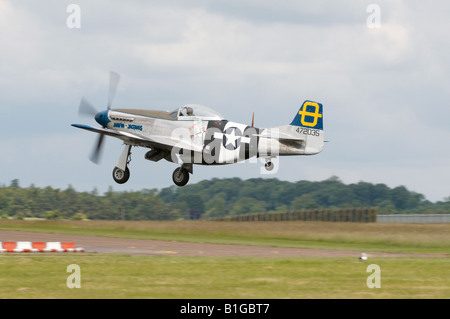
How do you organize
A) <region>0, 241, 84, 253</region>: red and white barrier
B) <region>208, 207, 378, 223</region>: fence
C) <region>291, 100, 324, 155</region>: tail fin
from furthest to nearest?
<region>208, 207, 378, 223</region>: fence < <region>0, 241, 84, 253</region>: red and white barrier < <region>291, 100, 324, 155</region>: tail fin

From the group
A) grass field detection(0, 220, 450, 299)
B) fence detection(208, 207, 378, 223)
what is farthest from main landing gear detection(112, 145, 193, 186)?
fence detection(208, 207, 378, 223)

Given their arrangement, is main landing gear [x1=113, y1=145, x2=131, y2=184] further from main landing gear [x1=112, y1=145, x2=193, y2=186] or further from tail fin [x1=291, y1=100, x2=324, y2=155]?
tail fin [x1=291, y1=100, x2=324, y2=155]

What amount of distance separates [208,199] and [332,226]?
57046mm

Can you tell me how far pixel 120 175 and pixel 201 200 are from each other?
72.0 m

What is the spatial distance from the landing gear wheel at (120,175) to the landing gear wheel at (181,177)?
7.53 feet

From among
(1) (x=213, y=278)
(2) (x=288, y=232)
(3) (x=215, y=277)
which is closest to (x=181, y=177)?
(3) (x=215, y=277)

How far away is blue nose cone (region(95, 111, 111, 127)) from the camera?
3300 cm

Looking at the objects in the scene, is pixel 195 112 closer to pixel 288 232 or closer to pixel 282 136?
pixel 282 136

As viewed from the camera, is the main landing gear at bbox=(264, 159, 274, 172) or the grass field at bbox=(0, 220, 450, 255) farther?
the grass field at bbox=(0, 220, 450, 255)

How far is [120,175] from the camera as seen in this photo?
31.3 m

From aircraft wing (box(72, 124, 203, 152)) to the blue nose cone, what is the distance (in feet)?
6.35

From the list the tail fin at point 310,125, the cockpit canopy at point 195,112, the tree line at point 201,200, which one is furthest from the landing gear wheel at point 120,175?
the tree line at point 201,200
